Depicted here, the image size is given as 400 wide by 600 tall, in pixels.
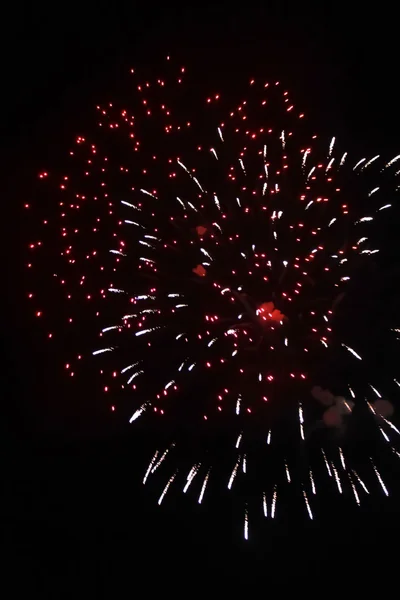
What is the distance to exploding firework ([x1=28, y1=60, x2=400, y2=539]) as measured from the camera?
9.94 ft

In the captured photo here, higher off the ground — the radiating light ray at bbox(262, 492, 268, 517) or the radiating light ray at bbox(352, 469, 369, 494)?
the radiating light ray at bbox(262, 492, 268, 517)

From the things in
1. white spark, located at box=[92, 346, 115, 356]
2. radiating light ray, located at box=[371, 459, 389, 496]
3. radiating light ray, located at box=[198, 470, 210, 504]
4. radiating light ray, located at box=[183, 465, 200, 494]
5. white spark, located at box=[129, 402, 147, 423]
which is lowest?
radiating light ray, located at box=[371, 459, 389, 496]

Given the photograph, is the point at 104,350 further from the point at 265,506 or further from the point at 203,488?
the point at 265,506

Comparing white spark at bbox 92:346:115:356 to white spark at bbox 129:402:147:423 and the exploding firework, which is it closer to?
the exploding firework

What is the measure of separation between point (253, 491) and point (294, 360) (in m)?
0.69

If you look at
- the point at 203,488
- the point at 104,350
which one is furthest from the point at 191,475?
the point at 104,350

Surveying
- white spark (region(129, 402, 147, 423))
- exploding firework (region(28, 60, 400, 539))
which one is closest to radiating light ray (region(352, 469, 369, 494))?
exploding firework (region(28, 60, 400, 539))

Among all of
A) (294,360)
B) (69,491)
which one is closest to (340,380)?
(294,360)

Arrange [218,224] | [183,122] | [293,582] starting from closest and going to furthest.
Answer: [293,582], [218,224], [183,122]

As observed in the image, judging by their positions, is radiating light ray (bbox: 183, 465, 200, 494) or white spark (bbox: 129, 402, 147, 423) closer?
radiating light ray (bbox: 183, 465, 200, 494)

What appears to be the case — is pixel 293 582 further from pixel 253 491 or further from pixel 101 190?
pixel 101 190

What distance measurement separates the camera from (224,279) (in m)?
3.11

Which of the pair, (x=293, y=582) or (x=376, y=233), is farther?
(x=376, y=233)

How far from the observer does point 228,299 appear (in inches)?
124
